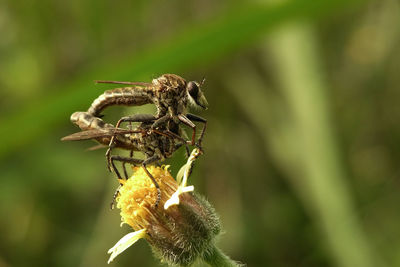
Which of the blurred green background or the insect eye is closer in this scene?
the insect eye

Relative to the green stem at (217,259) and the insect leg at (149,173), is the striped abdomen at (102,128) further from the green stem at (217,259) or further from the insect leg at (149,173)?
the green stem at (217,259)

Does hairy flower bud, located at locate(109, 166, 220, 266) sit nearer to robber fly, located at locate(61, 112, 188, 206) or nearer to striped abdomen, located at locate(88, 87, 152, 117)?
robber fly, located at locate(61, 112, 188, 206)

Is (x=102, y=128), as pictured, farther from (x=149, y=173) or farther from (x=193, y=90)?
(x=193, y=90)

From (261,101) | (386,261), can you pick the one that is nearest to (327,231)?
(386,261)

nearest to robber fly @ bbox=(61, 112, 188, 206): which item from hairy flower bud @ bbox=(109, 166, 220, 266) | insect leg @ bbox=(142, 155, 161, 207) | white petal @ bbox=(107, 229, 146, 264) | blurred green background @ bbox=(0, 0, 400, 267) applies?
insect leg @ bbox=(142, 155, 161, 207)

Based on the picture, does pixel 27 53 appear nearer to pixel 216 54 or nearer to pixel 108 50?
pixel 108 50

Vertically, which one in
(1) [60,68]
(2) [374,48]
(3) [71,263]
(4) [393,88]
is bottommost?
(3) [71,263]
